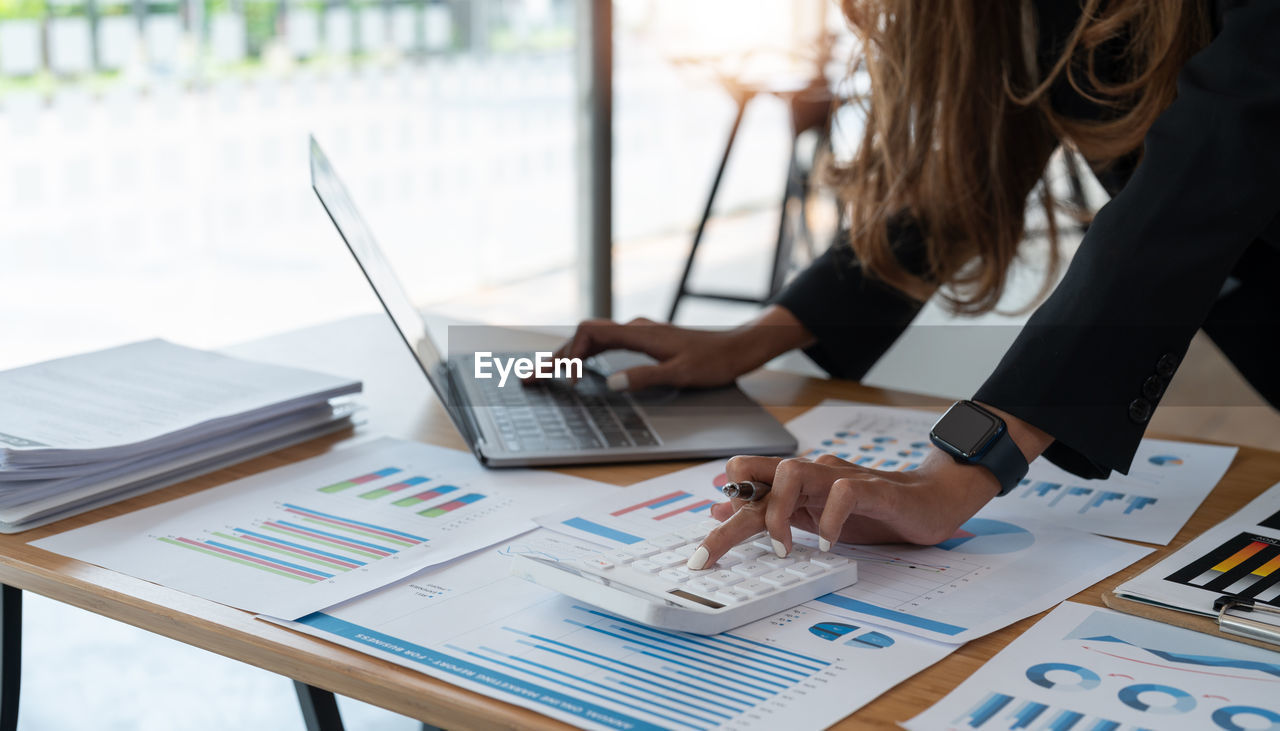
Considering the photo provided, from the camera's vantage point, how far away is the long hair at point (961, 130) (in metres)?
1.16

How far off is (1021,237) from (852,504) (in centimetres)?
65

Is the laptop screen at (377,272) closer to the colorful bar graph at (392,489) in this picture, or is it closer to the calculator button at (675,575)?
the colorful bar graph at (392,489)

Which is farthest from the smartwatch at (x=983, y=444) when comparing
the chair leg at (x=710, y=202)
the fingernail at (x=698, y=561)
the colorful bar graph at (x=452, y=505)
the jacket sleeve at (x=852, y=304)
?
the chair leg at (x=710, y=202)

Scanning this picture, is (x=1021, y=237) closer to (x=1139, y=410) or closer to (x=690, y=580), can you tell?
(x=1139, y=410)

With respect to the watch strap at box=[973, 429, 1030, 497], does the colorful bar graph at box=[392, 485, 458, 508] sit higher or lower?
lower

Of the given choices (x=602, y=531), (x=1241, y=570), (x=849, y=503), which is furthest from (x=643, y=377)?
(x=1241, y=570)

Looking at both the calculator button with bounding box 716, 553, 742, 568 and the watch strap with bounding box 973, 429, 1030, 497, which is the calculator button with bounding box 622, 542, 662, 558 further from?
the watch strap with bounding box 973, 429, 1030, 497

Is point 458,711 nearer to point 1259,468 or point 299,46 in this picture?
point 1259,468

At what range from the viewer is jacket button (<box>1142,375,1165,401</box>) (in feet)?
2.70

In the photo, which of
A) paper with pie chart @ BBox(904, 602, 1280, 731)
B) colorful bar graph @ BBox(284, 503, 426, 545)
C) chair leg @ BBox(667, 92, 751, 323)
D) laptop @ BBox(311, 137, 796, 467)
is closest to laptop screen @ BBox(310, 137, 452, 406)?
laptop @ BBox(311, 137, 796, 467)

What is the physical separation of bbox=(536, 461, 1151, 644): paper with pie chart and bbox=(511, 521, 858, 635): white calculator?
0.02 meters

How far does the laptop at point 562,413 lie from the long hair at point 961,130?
0.88 ft

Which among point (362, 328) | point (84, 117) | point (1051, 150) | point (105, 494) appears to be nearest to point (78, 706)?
point (362, 328)

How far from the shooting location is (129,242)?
324cm
